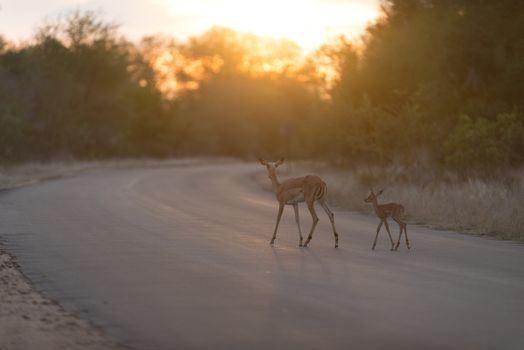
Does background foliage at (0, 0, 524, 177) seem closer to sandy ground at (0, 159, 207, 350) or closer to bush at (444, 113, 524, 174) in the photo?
bush at (444, 113, 524, 174)

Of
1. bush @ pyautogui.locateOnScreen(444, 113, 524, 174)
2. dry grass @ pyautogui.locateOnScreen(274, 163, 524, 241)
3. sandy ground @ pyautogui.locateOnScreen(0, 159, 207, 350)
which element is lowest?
sandy ground @ pyautogui.locateOnScreen(0, 159, 207, 350)

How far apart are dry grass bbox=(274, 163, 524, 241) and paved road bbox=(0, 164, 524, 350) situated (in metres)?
1.03

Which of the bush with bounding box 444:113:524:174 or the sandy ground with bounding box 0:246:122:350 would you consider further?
the bush with bounding box 444:113:524:174

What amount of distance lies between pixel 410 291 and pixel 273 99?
94.3 m

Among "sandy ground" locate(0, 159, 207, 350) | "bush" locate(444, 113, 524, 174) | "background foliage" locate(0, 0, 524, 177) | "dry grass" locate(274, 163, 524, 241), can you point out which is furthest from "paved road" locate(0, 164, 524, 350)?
"background foliage" locate(0, 0, 524, 177)

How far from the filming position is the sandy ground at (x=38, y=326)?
8367 mm

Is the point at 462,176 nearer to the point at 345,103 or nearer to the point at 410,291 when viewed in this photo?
the point at 345,103

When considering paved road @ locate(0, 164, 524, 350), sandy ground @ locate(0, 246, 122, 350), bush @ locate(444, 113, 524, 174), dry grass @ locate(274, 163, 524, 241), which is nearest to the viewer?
sandy ground @ locate(0, 246, 122, 350)

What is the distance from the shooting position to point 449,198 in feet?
78.0

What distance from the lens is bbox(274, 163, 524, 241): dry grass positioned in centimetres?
1962

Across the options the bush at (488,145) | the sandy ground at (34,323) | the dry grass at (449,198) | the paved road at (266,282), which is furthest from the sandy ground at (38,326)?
the bush at (488,145)

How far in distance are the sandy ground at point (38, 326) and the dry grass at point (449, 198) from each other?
10.3 metres

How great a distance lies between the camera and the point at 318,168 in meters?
45.7

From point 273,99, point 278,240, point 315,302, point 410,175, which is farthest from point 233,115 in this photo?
point 315,302
